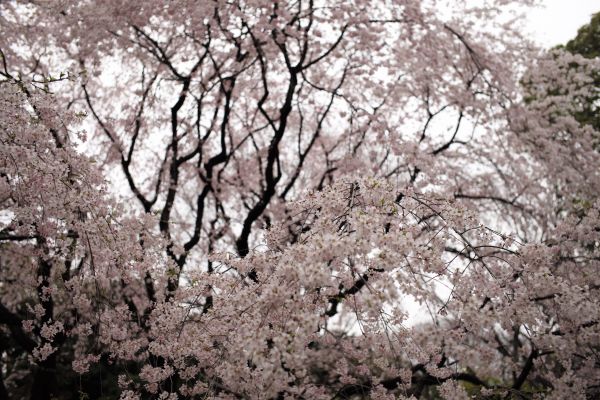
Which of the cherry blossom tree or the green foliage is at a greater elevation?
the green foliage

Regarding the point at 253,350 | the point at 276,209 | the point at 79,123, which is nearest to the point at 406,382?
the point at 253,350

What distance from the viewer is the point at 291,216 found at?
4.75 meters

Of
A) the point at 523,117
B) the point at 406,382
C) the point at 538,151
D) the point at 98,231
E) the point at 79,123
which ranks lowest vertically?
the point at 406,382

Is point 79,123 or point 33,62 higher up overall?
point 33,62

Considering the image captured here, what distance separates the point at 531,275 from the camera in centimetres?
364

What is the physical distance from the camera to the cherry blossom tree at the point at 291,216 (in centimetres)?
345

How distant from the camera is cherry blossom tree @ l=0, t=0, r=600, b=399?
11.3 ft

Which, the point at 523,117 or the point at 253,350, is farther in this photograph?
the point at 523,117

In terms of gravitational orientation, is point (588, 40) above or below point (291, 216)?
above

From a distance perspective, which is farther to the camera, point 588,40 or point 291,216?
point 588,40

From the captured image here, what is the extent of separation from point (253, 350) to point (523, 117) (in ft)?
25.7

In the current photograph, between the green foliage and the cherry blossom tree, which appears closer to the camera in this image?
the cherry blossom tree

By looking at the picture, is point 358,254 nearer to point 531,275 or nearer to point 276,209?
point 531,275

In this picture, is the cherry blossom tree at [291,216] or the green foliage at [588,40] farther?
the green foliage at [588,40]
